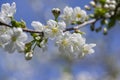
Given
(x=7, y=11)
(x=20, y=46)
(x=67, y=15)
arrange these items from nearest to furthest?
1. (x=20, y=46)
2. (x=7, y=11)
3. (x=67, y=15)

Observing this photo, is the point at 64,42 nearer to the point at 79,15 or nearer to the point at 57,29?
the point at 57,29

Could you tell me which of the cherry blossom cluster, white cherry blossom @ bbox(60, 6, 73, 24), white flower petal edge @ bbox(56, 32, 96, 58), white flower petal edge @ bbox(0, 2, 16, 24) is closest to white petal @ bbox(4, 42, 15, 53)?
the cherry blossom cluster

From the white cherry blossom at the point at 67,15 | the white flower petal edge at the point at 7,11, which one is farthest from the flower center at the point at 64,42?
the white flower petal edge at the point at 7,11

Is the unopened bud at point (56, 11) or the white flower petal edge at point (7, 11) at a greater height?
the unopened bud at point (56, 11)

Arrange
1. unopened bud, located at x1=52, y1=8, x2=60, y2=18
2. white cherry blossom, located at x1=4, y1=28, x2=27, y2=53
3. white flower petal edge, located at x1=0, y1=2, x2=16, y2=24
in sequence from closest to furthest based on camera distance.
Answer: white cherry blossom, located at x1=4, y1=28, x2=27, y2=53 → white flower petal edge, located at x1=0, y1=2, x2=16, y2=24 → unopened bud, located at x1=52, y1=8, x2=60, y2=18

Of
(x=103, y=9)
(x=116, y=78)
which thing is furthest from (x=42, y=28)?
(x=116, y=78)

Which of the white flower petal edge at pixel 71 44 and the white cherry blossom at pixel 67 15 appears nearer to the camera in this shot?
the white flower petal edge at pixel 71 44

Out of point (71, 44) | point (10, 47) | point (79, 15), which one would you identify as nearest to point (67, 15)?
point (79, 15)

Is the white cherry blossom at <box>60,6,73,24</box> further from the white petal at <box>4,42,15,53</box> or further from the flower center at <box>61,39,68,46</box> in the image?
the white petal at <box>4,42,15,53</box>

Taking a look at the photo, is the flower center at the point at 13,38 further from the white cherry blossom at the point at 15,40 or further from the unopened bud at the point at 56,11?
the unopened bud at the point at 56,11

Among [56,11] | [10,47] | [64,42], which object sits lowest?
[10,47]
